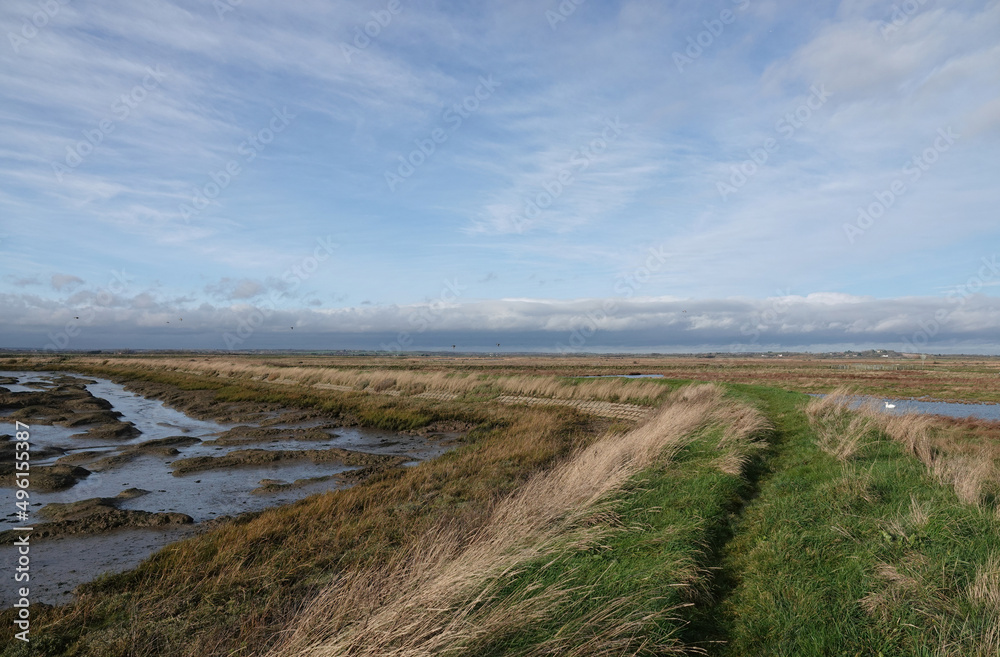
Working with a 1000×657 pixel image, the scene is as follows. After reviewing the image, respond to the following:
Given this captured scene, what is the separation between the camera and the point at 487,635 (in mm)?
4328

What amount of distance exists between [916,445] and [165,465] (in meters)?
21.0

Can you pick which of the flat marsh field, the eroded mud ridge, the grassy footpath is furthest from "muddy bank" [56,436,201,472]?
the grassy footpath

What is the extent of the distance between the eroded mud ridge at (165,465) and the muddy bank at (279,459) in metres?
0.03

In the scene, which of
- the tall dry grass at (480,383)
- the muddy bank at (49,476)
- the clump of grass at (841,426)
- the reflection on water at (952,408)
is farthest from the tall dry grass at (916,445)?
the muddy bank at (49,476)

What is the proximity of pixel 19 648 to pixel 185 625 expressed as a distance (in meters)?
1.67

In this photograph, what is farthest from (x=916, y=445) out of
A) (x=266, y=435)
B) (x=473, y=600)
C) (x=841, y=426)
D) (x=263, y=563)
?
(x=266, y=435)

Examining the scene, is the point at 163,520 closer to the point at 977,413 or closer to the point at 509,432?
the point at 509,432

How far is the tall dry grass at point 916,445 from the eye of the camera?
27.3 feet

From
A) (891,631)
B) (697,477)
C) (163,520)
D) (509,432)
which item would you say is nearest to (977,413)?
(509,432)

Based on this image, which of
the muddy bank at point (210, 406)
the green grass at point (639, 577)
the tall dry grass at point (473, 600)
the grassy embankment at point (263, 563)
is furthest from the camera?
the muddy bank at point (210, 406)

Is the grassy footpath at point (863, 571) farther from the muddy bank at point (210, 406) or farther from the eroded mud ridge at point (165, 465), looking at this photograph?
the muddy bank at point (210, 406)

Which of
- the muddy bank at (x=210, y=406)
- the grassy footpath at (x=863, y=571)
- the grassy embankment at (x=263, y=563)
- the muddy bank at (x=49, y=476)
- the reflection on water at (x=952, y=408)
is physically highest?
the grassy footpath at (x=863, y=571)

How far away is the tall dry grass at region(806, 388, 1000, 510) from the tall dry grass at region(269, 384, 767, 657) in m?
6.30

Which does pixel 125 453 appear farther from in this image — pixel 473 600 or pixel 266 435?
pixel 473 600
